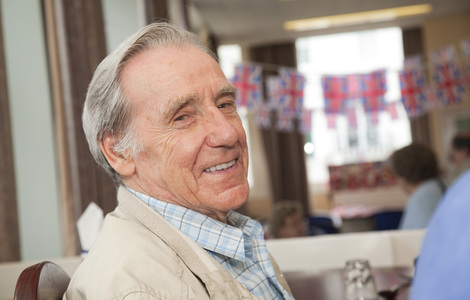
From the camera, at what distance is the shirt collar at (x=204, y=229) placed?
1105 mm

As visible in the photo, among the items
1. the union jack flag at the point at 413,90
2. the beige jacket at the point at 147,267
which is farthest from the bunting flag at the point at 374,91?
the beige jacket at the point at 147,267

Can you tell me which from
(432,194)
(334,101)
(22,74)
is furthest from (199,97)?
(334,101)

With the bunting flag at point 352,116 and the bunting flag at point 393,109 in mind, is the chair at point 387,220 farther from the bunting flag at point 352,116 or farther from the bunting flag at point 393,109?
the bunting flag at point 352,116

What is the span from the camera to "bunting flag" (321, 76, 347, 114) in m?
8.20

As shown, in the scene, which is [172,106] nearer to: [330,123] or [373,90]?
[373,90]

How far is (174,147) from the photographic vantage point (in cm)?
114

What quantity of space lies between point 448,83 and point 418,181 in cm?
505

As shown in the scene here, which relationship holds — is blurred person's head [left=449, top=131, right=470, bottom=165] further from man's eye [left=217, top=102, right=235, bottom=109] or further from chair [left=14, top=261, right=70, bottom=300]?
chair [left=14, top=261, right=70, bottom=300]

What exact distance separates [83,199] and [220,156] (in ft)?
5.58

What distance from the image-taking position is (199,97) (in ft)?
3.79

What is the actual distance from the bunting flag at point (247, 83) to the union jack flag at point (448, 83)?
2.47 meters

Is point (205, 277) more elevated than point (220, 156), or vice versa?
point (220, 156)

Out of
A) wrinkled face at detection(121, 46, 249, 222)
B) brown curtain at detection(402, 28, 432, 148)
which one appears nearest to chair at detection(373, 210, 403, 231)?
brown curtain at detection(402, 28, 432, 148)

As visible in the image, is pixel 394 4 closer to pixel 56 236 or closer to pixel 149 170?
pixel 56 236
